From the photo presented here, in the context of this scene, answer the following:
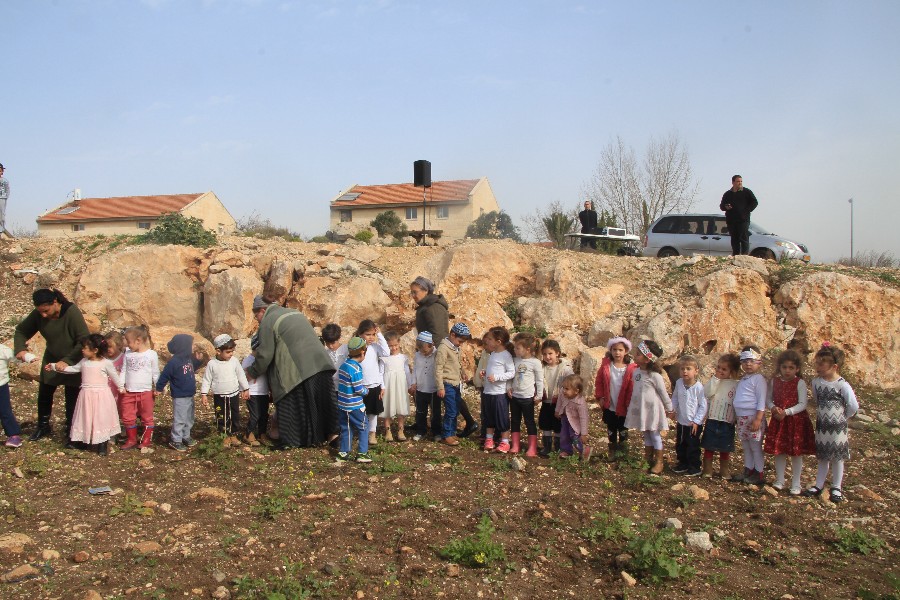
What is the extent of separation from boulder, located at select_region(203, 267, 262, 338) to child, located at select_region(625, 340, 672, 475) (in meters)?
7.01

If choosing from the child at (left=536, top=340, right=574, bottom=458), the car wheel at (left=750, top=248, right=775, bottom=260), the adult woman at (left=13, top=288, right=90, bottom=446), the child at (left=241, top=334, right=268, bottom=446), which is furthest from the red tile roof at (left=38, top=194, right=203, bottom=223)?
the child at (left=536, top=340, right=574, bottom=458)

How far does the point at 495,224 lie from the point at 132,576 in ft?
59.3

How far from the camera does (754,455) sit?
249 inches

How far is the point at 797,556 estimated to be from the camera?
4.77 metres

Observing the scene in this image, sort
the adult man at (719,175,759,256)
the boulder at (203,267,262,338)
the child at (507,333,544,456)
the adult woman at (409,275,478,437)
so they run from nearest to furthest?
the child at (507,333,544,456) → the adult woman at (409,275,478,437) → the boulder at (203,267,262,338) → the adult man at (719,175,759,256)

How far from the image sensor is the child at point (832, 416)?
5.87m

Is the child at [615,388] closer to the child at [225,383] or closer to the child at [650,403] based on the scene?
the child at [650,403]

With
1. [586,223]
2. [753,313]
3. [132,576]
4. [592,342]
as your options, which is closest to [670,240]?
[586,223]

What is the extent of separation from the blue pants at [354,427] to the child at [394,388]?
2.53 ft

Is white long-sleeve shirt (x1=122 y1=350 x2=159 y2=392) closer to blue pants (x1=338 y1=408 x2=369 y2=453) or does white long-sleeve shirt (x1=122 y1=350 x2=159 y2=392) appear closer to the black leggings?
blue pants (x1=338 y1=408 x2=369 y2=453)

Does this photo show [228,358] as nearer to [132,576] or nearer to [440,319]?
[440,319]

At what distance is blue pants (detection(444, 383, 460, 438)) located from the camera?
24.3 feet

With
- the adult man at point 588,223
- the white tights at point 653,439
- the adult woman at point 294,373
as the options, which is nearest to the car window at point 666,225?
the adult man at point 588,223

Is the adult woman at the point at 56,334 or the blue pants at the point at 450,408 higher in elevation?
the adult woman at the point at 56,334
